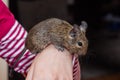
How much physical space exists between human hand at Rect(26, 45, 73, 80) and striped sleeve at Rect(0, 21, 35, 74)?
26cm

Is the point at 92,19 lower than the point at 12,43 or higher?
lower

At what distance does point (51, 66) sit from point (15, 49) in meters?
0.36

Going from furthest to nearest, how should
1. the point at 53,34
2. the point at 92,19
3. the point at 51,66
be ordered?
1. the point at 92,19
2. the point at 53,34
3. the point at 51,66

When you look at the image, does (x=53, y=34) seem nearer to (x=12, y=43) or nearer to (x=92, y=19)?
(x=12, y=43)

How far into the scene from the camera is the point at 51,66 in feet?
2.31

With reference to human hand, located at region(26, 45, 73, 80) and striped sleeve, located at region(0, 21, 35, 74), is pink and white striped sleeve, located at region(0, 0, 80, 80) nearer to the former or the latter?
striped sleeve, located at region(0, 21, 35, 74)

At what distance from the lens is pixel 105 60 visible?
2.05m

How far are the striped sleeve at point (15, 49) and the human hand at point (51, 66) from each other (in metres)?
0.26

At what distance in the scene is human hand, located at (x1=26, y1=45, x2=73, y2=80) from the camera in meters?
0.68

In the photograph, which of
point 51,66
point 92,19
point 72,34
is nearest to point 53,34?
point 72,34

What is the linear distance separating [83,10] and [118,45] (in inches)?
17.5

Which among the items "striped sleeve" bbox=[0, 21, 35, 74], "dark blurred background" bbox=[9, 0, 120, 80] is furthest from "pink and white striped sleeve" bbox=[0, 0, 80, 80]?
"dark blurred background" bbox=[9, 0, 120, 80]

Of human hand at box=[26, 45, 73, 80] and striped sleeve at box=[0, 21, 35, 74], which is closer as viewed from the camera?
human hand at box=[26, 45, 73, 80]

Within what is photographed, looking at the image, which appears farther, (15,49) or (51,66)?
(15,49)
